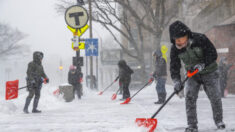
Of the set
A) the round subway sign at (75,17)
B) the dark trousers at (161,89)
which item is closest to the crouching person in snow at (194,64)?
Answer: the dark trousers at (161,89)

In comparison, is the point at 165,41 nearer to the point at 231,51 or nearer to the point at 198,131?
→ the point at 231,51

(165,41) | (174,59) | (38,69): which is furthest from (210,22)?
(174,59)

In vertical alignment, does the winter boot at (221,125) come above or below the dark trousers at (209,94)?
below

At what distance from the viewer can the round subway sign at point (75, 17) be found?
10047 mm

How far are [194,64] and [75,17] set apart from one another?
21.1 ft

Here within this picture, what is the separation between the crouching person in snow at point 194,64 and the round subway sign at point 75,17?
5995 mm

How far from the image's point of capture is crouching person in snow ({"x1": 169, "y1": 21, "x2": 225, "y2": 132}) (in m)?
4.28

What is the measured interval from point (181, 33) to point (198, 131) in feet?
5.12

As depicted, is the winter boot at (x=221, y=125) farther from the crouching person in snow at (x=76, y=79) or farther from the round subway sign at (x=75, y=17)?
the crouching person in snow at (x=76, y=79)

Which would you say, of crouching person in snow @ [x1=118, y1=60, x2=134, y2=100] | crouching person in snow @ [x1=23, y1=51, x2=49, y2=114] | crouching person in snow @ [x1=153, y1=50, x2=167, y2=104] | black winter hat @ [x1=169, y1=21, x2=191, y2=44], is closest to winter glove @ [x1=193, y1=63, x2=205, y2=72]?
black winter hat @ [x1=169, y1=21, x2=191, y2=44]

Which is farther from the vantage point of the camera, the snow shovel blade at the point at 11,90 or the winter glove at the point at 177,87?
the snow shovel blade at the point at 11,90

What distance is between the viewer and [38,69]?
26.3 ft

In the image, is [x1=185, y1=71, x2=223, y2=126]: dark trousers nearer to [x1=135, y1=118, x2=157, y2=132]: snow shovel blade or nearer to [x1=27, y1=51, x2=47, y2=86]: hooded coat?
[x1=135, y1=118, x2=157, y2=132]: snow shovel blade

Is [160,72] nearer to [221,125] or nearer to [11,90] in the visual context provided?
[11,90]
